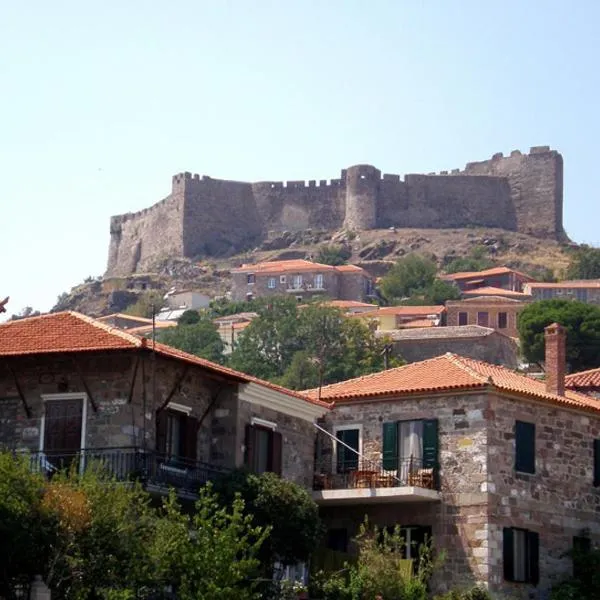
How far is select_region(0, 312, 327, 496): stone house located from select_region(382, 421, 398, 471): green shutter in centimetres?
391

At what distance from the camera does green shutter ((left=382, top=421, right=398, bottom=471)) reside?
37.4m

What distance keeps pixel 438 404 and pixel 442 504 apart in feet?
7.22

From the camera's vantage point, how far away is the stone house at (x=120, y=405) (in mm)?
31578

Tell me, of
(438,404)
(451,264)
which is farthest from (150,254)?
(438,404)

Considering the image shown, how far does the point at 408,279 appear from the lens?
135250 millimetres

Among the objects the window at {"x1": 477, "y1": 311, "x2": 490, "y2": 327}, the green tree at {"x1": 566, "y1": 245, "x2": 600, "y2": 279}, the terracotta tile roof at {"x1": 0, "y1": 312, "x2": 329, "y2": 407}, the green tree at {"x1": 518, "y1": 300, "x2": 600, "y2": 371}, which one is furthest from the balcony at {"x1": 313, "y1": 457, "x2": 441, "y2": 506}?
the green tree at {"x1": 566, "y1": 245, "x2": 600, "y2": 279}

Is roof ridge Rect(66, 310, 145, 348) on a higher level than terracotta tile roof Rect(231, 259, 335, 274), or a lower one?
lower

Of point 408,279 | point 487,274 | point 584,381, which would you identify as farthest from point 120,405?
point 408,279

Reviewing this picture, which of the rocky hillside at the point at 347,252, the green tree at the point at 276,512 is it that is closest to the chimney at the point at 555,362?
the green tree at the point at 276,512

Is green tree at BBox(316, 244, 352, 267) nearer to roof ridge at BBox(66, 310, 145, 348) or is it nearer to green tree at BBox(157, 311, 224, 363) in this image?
green tree at BBox(157, 311, 224, 363)

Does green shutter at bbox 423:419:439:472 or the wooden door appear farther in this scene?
green shutter at bbox 423:419:439:472

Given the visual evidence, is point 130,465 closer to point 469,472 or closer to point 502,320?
point 469,472

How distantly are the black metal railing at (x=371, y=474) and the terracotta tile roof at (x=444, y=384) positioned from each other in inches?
58.0

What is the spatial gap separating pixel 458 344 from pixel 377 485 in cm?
6661
